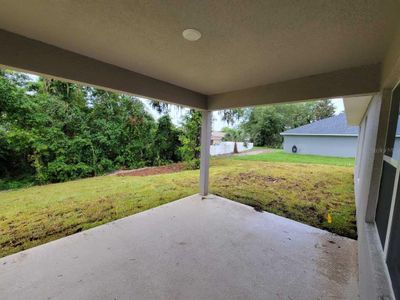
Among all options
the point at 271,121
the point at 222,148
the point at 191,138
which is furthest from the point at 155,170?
the point at 271,121

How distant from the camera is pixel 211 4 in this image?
127cm

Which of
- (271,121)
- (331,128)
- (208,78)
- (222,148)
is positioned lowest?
(222,148)

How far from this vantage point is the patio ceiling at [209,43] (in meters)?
1.34

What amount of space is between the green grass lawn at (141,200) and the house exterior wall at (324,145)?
517 centimetres

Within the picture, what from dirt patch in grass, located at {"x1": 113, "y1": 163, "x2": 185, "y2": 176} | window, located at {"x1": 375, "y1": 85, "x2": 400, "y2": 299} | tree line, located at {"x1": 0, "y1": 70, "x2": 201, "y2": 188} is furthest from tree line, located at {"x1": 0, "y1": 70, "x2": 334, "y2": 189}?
window, located at {"x1": 375, "y1": 85, "x2": 400, "y2": 299}

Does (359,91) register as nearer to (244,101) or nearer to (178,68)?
(244,101)

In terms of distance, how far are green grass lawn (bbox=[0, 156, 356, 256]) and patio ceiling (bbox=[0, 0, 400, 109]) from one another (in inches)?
93.7

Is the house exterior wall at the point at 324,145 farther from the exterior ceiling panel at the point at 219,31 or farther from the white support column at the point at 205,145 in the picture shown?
the exterior ceiling panel at the point at 219,31

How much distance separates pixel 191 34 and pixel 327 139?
523 inches

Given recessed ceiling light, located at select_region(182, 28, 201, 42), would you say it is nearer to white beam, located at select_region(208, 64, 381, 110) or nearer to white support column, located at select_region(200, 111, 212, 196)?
white beam, located at select_region(208, 64, 381, 110)

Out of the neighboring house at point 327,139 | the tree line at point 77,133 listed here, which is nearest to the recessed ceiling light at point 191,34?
the tree line at point 77,133

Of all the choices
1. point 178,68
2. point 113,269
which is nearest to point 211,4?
point 178,68

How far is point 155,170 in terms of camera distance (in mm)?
8047

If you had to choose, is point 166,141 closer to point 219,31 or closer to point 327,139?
point 219,31
